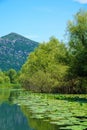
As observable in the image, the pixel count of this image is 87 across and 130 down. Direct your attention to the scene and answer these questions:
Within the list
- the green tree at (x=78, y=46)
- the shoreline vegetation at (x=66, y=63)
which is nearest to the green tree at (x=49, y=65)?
the shoreline vegetation at (x=66, y=63)

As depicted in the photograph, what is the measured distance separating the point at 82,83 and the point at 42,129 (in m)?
35.3

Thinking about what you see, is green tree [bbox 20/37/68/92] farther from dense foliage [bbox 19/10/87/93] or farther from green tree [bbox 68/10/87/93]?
green tree [bbox 68/10/87/93]

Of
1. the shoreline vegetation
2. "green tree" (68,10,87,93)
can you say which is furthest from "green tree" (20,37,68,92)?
"green tree" (68,10,87,93)

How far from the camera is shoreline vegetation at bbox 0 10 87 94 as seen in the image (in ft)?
124

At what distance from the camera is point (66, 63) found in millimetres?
42375

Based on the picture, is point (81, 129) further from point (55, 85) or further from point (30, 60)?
point (30, 60)

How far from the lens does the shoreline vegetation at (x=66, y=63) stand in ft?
124

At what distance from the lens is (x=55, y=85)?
5388 centimetres

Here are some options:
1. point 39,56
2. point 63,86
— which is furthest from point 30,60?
point 63,86

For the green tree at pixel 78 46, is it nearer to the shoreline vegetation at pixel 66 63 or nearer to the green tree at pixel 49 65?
the shoreline vegetation at pixel 66 63

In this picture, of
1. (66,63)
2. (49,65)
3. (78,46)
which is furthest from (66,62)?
(49,65)

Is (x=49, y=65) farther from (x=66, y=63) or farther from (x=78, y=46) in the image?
(x=78, y=46)

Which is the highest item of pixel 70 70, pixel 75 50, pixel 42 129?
pixel 75 50

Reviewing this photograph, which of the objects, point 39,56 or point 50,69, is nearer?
point 50,69
